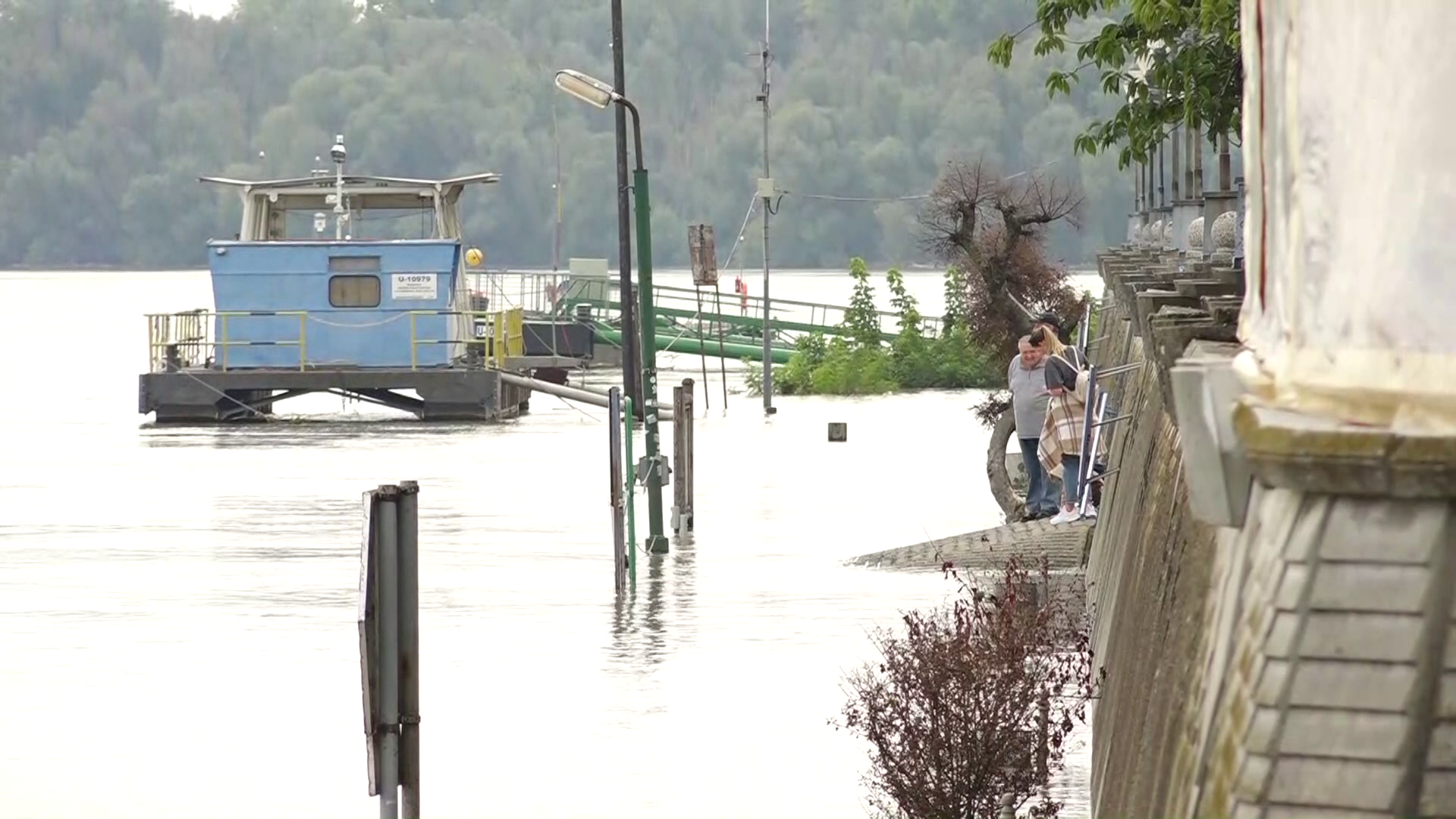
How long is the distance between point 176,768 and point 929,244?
2274 centimetres

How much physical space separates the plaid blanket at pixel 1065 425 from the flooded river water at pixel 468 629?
3.76 ft

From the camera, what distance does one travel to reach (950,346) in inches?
2372

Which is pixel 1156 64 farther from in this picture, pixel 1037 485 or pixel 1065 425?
pixel 1037 485

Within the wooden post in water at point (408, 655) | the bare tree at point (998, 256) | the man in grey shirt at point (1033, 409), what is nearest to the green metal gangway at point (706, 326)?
the bare tree at point (998, 256)

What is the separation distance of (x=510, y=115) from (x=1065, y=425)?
480ft

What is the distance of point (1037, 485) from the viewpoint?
21047 mm

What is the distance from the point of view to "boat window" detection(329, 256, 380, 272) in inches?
1821

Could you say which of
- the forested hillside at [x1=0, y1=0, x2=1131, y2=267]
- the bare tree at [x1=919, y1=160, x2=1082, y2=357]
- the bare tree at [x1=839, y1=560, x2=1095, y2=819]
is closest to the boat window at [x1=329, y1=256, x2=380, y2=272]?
the bare tree at [x1=919, y1=160, x2=1082, y2=357]

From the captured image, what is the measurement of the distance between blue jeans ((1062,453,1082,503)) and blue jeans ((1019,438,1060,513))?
6.46 feet

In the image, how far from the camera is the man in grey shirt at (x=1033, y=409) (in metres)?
20.6

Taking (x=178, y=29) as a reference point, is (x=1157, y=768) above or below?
below

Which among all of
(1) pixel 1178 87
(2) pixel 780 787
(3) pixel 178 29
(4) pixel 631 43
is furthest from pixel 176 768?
(3) pixel 178 29

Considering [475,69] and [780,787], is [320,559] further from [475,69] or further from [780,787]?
[475,69]

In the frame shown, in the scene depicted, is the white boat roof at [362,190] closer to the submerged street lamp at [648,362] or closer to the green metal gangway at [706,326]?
the green metal gangway at [706,326]
